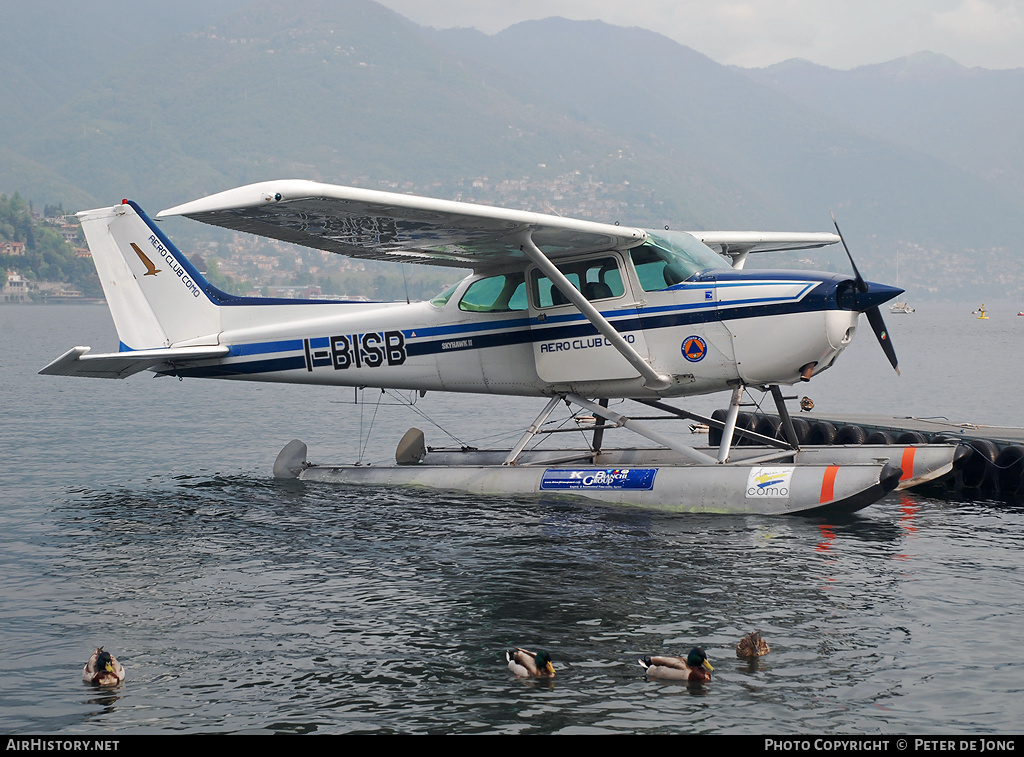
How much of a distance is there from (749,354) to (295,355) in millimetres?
7442

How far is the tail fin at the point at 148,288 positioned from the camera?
1731 cm

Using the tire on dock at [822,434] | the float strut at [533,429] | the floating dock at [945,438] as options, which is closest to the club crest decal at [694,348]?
the float strut at [533,429]

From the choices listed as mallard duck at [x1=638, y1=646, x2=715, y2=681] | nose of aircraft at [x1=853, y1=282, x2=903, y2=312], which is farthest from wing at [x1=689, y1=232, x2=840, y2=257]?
mallard duck at [x1=638, y1=646, x2=715, y2=681]

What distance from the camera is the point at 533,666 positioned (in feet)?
26.2

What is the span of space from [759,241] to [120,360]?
11013mm

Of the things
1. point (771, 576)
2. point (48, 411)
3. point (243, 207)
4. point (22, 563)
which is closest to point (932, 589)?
point (771, 576)

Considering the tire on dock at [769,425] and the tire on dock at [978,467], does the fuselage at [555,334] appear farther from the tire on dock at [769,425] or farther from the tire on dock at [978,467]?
the tire on dock at [769,425]

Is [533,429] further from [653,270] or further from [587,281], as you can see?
[653,270]

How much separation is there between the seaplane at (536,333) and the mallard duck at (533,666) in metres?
5.60

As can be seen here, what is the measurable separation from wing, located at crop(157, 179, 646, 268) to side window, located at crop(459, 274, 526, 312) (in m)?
0.28

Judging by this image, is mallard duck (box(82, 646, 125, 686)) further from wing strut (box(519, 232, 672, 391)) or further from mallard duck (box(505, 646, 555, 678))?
wing strut (box(519, 232, 672, 391))

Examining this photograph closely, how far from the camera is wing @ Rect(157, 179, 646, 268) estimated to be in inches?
440

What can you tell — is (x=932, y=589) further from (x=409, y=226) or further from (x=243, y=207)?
(x=243, y=207)

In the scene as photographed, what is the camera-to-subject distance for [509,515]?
14.4 m
